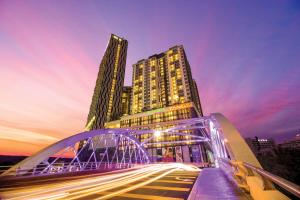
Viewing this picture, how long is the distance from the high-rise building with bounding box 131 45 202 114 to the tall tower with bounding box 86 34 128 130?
27.2m

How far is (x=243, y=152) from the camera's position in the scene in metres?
5.92

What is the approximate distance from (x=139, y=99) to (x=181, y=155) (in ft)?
150

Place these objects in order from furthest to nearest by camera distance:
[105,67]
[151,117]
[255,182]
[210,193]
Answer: [105,67], [151,117], [210,193], [255,182]

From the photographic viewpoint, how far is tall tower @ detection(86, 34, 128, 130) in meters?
111

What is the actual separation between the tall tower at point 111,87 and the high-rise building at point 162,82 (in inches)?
1073

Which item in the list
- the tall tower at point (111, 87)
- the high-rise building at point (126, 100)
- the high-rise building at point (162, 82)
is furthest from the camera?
the high-rise building at point (126, 100)

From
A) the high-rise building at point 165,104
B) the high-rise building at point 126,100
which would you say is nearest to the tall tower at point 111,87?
the high-rise building at point 126,100

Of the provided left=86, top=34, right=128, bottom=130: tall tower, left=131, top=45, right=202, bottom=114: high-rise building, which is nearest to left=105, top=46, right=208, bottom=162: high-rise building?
left=131, top=45, right=202, bottom=114: high-rise building

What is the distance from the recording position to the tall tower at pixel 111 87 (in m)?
111

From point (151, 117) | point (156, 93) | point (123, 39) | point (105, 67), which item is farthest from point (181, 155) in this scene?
point (123, 39)

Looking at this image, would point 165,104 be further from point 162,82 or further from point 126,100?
point 126,100

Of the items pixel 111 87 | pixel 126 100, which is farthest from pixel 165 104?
pixel 126 100

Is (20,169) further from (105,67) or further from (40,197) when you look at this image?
(105,67)

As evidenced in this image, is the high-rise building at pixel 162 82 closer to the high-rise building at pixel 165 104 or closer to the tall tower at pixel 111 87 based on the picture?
the high-rise building at pixel 165 104
